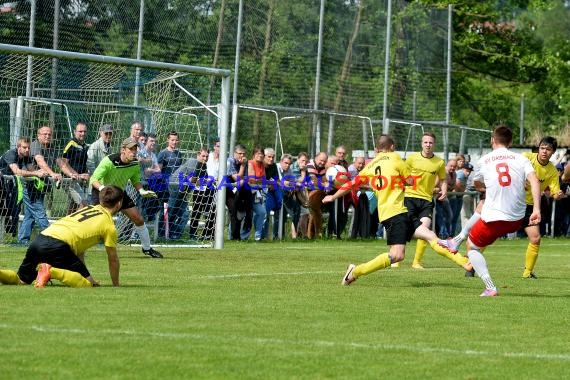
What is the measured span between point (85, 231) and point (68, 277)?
48 centimetres

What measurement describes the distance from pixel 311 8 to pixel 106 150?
810cm

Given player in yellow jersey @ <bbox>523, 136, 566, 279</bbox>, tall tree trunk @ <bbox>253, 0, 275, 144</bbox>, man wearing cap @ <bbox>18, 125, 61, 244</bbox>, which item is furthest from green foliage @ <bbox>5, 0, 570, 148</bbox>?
player in yellow jersey @ <bbox>523, 136, 566, 279</bbox>

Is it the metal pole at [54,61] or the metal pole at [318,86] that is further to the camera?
the metal pole at [318,86]

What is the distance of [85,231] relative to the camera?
1212 cm

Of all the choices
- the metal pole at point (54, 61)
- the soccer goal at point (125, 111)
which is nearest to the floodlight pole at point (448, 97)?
the soccer goal at point (125, 111)

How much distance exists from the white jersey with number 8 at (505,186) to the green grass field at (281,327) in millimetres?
873

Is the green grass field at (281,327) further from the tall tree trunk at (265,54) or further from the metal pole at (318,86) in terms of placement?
the metal pole at (318,86)

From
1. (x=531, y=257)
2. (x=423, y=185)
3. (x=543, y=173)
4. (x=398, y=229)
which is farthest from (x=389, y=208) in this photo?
(x=543, y=173)

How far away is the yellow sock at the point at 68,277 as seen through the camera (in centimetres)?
1205

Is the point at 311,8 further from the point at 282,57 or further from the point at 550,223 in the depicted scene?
the point at 550,223

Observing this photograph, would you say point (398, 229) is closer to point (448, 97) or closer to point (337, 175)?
point (337, 175)

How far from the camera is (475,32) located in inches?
1702

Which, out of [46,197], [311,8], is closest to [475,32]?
[311,8]

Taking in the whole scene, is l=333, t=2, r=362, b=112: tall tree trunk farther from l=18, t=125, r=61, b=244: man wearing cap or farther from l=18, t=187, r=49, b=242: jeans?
l=18, t=187, r=49, b=242: jeans
